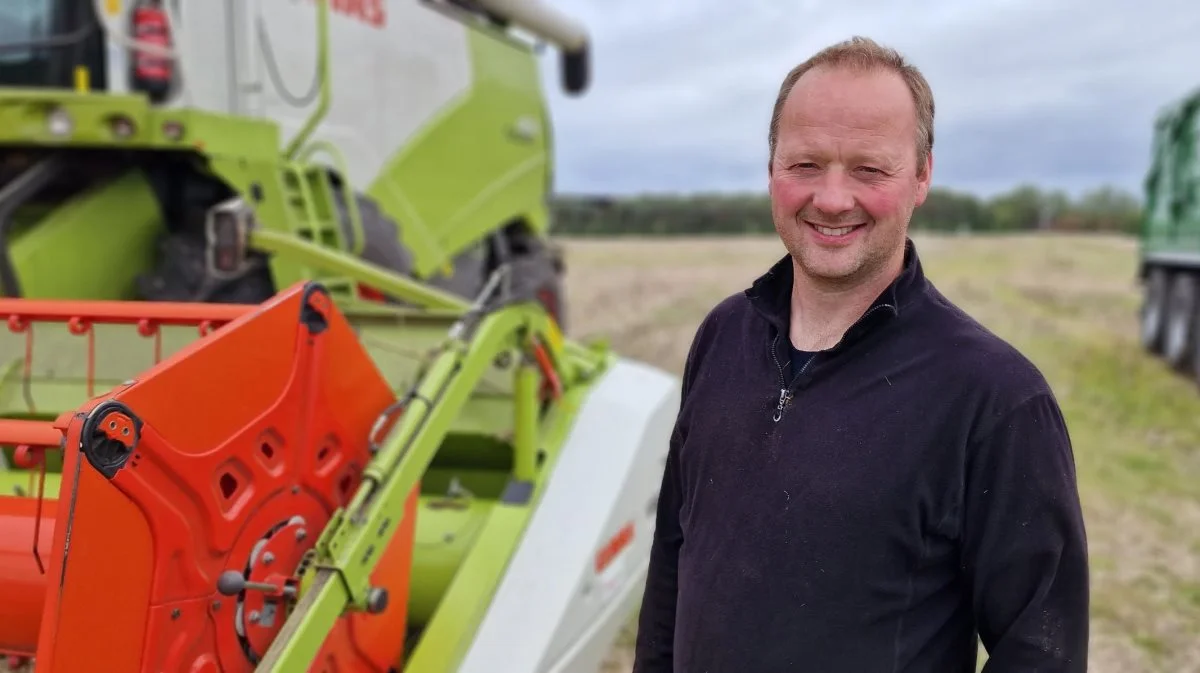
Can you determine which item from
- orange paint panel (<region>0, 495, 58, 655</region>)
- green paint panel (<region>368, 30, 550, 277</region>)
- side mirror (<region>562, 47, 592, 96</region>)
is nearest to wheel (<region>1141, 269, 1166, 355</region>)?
side mirror (<region>562, 47, 592, 96</region>)

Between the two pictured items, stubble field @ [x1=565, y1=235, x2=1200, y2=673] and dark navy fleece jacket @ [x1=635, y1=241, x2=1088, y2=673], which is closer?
dark navy fleece jacket @ [x1=635, y1=241, x2=1088, y2=673]

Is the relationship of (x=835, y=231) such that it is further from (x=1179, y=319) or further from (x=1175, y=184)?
(x=1175, y=184)

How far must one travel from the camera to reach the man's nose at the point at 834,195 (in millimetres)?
1418

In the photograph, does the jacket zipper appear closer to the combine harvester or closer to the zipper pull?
the zipper pull

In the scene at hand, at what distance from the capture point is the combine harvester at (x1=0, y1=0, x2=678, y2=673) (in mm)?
1730

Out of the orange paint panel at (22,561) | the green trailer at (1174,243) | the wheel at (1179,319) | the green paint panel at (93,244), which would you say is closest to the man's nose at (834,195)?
the orange paint panel at (22,561)

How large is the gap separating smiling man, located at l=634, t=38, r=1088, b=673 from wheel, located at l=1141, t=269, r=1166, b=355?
457 inches

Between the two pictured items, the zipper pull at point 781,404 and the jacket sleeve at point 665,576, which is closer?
the zipper pull at point 781,404

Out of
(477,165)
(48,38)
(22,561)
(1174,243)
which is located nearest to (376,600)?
(22,561)

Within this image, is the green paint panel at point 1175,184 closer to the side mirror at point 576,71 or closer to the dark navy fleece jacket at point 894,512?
the side mirror at point 576,71

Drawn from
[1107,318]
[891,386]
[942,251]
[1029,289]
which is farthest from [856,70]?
[942,251]

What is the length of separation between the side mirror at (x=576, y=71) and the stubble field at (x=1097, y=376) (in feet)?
10.1

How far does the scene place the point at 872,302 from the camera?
4.93ft

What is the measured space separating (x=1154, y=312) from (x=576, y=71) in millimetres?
8073
